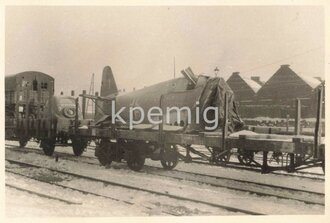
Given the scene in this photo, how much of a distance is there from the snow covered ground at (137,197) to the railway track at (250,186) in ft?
0.69

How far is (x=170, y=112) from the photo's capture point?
9.57 metres

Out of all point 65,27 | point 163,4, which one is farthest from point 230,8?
point 65,27

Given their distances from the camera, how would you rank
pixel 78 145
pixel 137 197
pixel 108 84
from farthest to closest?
pixel 78 145, pixel 108 84, pixel 137 197

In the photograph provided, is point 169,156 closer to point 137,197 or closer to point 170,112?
point 170,112

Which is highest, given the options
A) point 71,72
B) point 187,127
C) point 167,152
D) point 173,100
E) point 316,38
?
point 316,38

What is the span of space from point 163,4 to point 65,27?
87.1 inches

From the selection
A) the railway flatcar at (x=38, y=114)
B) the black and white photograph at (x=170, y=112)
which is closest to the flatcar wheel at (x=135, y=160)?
Result: the black and white photograph at (x=170, y=112)

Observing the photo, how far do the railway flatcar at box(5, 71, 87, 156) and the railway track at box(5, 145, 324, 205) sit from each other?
4.86 metres

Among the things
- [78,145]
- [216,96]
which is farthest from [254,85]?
[216,96]

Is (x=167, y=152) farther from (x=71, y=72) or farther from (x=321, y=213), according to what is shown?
(x=321, y=213)

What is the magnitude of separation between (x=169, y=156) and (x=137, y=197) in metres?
2.92

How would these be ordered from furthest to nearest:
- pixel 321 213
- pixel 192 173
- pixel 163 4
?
pixel 192 173
pixel 163 4
pixel 321 213

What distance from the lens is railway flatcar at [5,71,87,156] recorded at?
14.2m

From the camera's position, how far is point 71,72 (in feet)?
31.8
